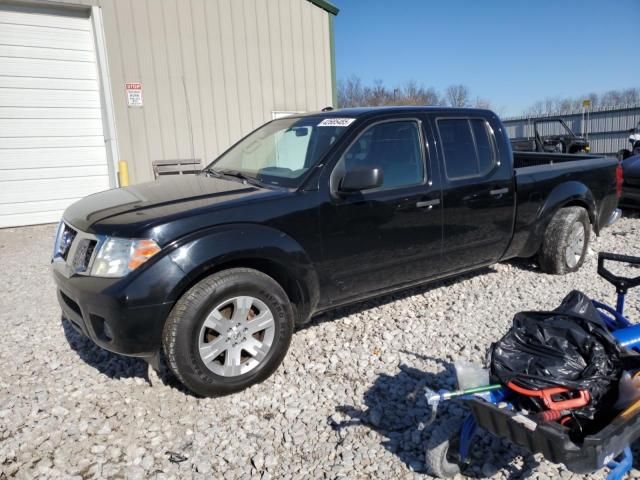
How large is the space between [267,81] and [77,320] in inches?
318

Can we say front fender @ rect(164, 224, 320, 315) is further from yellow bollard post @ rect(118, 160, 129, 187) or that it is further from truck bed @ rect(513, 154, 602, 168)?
Answer: yellow bollard post @ rect(118, 160, 129, 187)

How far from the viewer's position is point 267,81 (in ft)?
33.6

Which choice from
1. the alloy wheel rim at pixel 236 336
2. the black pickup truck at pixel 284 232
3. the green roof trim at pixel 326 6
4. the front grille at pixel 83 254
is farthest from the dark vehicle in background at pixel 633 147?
the front grille at pixel 83 254

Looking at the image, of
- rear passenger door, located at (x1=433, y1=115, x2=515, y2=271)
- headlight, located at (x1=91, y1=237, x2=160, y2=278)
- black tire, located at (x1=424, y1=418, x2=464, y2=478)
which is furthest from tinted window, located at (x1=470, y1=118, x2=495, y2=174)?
headlight, located at (x1=91, y1=237, x2=160, y2=278)

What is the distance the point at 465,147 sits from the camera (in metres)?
4.32

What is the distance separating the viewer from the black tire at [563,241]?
506 cm

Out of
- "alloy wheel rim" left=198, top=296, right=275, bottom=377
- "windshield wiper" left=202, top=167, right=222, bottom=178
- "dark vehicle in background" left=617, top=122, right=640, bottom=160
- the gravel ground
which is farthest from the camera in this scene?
"dark vehicle in background" left=617, top=122, right=640, bottom=160

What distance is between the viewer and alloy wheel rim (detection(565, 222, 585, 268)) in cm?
516

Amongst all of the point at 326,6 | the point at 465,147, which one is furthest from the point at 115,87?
the point at 465,147

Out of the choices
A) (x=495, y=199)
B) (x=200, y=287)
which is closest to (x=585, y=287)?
(x=495, y=199)

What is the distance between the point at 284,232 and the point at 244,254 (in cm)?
33

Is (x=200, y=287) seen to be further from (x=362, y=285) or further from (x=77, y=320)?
(x=362, y=285)

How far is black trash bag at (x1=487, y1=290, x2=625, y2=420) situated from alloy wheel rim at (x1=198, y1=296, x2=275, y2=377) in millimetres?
1432

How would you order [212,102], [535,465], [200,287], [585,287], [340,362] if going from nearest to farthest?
1. [535,465]
2. [200,287]
3. [340,362]
4. [585,287]
5. [212,102]
